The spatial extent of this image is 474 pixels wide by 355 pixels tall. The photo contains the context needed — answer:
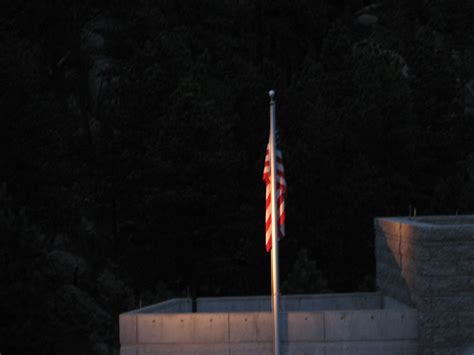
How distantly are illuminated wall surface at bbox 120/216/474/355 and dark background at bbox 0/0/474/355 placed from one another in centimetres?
1617

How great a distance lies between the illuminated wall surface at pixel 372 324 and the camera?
21.5m

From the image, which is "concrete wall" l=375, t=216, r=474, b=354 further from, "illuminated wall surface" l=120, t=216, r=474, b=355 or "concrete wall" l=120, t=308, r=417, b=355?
"concrete wall" l=120, t=308, r=417, b=355

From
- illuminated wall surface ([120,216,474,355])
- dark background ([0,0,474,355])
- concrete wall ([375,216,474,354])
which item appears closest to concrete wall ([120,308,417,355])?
Answer: illuminated wall surface ([120,216,474,355])

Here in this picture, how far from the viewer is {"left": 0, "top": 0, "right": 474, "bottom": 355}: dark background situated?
49.5m

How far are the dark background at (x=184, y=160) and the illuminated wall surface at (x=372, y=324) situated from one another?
53.0ft

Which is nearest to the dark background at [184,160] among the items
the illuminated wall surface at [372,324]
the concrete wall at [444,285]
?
the illuminated wall surface at [372,324]

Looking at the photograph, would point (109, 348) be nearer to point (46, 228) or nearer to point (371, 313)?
point (46, 228)

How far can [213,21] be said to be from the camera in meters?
72.4

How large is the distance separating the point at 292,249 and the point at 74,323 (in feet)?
41.5

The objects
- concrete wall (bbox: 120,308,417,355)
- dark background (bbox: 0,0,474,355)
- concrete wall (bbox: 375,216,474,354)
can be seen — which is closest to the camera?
concrete wall (bbox: 375,216,474,354)

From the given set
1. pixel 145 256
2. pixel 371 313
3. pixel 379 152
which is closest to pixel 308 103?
pixel 379 152

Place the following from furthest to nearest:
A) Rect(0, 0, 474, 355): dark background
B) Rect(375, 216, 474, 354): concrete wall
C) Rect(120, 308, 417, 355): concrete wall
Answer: Rect(0, 0, 474, 355): dark background
Rect(120, 308, 417, 355): concrete wall
Rect(375, 216, 474, 354): concrete wall

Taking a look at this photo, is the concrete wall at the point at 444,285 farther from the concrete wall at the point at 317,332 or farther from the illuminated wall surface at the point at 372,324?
the concrete wall at the point at 317,332

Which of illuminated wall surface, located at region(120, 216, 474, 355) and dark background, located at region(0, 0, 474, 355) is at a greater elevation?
dark background, located at region(0, 0, 474, 355)
